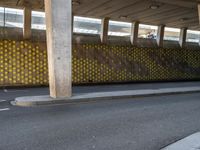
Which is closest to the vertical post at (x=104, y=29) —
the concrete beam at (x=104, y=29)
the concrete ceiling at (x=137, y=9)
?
the concrete beam at (x=104, y=29)

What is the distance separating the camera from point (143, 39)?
83.5 feet

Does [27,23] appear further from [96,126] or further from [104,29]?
[96,126]

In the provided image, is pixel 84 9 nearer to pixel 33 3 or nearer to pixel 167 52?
pixel 33 3

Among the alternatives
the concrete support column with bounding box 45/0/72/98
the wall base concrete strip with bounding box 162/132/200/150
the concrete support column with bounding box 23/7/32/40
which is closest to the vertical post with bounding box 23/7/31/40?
the concrete support column with bounding box 23/7/32/40

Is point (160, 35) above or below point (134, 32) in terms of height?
below

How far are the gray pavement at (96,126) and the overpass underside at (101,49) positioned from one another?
2947mm

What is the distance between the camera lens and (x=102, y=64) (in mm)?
22453

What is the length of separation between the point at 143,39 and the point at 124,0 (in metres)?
8.65

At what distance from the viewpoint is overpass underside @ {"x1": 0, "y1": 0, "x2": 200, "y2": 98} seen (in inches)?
447

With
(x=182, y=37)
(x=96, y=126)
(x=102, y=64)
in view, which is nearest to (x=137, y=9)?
(x=102, y=64)

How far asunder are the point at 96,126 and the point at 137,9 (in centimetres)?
1443

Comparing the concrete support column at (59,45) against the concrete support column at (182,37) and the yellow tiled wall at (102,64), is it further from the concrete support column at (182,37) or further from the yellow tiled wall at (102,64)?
the concrete support column at (182,37)

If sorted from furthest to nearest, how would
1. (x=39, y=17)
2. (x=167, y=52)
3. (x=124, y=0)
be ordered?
(x=167, y=52), (x=39, y=17), (x=124, y=0)

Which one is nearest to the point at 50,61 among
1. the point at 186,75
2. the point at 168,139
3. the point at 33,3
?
the point at 168,139
